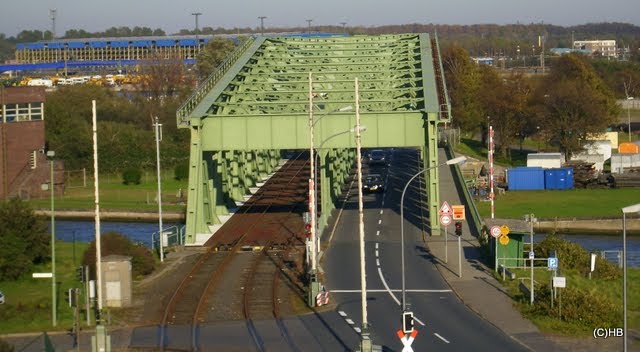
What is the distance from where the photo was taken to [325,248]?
43250 mm

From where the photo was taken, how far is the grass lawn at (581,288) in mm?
30062

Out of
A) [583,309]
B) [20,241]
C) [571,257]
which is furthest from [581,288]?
[20,241]

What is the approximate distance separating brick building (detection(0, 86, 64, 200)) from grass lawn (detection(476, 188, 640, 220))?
22065 millimetres

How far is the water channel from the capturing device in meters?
51.2

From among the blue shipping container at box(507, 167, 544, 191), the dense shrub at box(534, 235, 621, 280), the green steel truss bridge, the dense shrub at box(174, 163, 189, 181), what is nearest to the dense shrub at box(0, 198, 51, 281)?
the green steel truss bridge

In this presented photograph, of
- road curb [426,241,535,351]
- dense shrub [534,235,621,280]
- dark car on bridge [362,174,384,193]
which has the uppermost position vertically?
dark car on bridge [362,174,384,193]

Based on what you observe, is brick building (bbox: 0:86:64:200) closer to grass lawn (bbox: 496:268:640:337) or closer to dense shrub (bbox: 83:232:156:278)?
dense shrub (bbox: 83:232:156:278)

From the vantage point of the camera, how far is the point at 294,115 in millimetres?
46375

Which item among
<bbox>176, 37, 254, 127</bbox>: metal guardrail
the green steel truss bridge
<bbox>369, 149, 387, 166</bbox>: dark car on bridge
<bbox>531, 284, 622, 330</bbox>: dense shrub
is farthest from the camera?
<bbox>369, 149, 387, 166</bbox>: dark car on bridge

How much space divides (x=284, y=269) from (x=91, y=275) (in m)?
6.08

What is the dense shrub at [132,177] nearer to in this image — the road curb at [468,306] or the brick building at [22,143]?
the brick building at [22,143]

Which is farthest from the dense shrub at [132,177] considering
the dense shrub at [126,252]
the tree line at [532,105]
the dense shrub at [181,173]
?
the dense shrub at [126,252]

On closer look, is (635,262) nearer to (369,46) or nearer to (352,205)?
(352,205)

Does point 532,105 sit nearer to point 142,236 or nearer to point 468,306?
point 142,236
